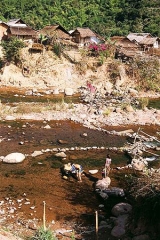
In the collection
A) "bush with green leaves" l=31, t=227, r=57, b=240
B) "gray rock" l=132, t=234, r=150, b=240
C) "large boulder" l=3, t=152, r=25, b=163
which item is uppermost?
"bush with green leaves" l=31, t=227, r=57, b=240

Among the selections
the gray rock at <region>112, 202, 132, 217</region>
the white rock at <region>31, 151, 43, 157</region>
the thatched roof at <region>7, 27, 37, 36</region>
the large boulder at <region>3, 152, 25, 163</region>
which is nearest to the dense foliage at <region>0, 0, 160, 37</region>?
the thatched roof at <region>7, 27, 37, 36</region>

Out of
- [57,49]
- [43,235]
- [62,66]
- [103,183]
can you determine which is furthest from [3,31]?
[43,235]

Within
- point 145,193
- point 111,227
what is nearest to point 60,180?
point 111,227

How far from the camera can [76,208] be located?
13.1m

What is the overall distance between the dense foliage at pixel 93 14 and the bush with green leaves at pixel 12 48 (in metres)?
27.7

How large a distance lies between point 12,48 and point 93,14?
4309 cm

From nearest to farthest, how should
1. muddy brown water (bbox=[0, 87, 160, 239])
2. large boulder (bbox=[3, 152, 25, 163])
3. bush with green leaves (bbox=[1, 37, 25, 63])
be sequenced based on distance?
muddy brown water (bbox=[0, 87, 160, 239]) < large boulder (bbox=[3, 152, 25, 163]) < bush with green leaves (bbox=[1, 37, 25, 63])

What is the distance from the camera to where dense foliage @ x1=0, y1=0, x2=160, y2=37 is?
223ft

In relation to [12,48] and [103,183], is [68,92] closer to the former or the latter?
[12,48]

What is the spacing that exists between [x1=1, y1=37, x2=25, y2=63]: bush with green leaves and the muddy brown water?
52.8ft

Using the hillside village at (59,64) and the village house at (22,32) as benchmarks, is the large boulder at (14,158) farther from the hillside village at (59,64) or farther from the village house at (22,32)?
the village house at (22,32)

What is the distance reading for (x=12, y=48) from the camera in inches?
1474

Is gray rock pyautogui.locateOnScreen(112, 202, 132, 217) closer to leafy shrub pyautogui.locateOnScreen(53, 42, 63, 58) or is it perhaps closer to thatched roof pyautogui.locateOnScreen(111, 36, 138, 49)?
leafy shrub pyautogui.locateOnScreen(53, 42, 63, 58)

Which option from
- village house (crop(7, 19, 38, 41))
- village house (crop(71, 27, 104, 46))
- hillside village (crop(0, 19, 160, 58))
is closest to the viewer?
hillside village (crop(0, 19, 160, 58))
